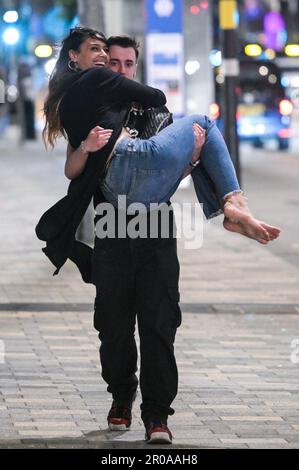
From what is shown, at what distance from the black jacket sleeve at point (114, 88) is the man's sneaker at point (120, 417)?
1436mm

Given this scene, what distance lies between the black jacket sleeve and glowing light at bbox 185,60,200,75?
19.0 meters

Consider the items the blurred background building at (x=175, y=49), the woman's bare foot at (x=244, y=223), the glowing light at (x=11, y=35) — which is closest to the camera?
the woman's bare foot at (x=244, y=223)

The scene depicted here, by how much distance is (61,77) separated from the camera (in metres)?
6.54

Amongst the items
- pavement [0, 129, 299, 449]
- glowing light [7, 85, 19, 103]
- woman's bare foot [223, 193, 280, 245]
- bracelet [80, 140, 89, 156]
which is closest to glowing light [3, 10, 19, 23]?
pavement [0, 129, 299, 449]

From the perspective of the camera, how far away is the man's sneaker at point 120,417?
6.61 meters

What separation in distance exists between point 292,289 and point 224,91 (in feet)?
24.0

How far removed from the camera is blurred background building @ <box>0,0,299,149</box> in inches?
880

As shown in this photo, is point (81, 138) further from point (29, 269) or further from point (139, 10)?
point (139, 10)

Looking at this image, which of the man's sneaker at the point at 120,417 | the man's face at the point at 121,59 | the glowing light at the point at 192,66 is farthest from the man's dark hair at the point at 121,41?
the glowing light at the point at 192,66

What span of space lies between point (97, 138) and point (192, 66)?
63.8 ft

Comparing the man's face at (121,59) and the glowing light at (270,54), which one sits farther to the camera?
the glowing light at (270,54)

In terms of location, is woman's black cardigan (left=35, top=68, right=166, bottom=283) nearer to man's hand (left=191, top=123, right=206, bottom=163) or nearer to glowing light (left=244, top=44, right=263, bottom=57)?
man's hand (left=191, top=123, right=206, bottom=163)

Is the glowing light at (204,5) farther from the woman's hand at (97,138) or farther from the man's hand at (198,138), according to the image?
the woman's hand at (97,138)
